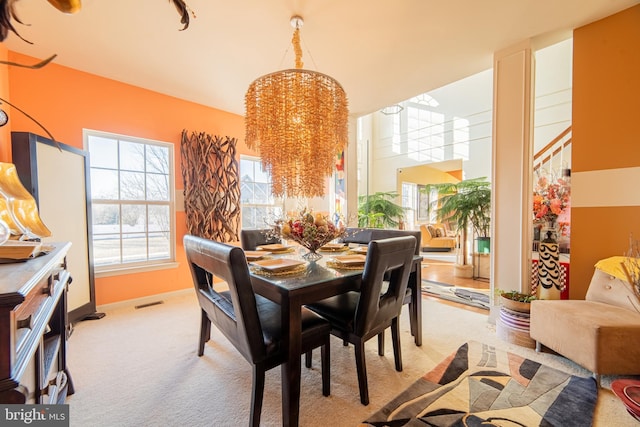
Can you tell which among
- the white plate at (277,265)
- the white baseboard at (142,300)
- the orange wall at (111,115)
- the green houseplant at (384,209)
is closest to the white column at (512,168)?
the white plate at (277,265)

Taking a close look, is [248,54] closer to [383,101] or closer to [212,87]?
[212,87]

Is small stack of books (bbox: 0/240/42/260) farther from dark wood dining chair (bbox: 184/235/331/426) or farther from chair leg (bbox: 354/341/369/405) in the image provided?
chair leg (bbox: 354/341/369/405)

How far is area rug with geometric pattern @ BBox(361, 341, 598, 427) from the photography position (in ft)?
4.56

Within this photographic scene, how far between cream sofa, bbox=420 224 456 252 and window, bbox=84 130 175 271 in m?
6.11

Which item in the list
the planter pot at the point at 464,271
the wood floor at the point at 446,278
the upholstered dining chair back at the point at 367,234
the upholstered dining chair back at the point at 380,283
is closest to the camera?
the upholstered dining chair back at the point at 380,283

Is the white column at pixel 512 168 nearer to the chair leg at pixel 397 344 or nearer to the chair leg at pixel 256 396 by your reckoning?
the chair leg at pixel 397 344

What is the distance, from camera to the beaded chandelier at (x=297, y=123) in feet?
7.13

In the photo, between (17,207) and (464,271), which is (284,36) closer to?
(17,207)

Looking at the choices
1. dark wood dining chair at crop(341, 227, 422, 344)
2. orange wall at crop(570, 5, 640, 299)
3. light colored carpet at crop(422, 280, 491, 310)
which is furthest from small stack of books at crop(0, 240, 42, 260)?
light colored carpet at crop(422, 280, 491, 310)

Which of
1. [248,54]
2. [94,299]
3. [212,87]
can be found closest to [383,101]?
[248,54]

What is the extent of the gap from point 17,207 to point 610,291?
12.9ft

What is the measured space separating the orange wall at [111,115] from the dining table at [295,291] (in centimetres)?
229

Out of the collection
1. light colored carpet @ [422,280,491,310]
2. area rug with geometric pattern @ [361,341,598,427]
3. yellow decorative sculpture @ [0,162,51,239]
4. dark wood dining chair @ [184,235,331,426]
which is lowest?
light colored carpet @ [422,280,491,310]

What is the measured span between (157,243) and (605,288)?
4469 millimetres
